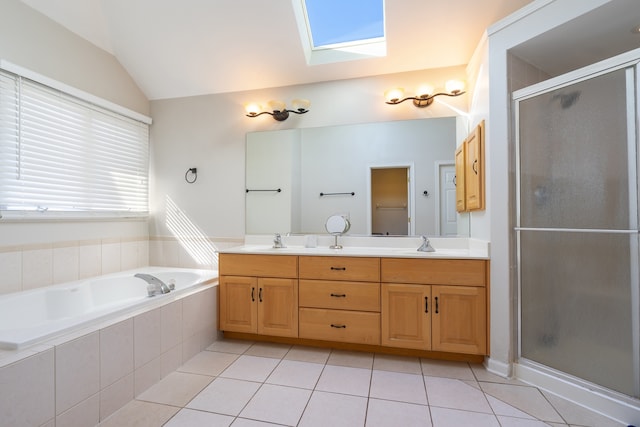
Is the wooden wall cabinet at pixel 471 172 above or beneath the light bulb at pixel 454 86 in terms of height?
beneath

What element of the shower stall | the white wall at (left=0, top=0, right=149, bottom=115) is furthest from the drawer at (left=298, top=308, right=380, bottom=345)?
the white wall at (left=0, top=0, right=149, bottom=115)

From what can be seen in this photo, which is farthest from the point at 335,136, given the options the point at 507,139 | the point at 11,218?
the point at 11,218

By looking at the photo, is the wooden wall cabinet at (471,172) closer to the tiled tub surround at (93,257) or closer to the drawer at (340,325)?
the drawer at (340,325)

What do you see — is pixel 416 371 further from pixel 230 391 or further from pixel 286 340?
pixel 230 391

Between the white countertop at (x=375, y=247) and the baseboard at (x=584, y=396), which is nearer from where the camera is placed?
the baseboard at (x=584, y=396)

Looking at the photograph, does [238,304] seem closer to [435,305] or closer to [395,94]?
[435,305]

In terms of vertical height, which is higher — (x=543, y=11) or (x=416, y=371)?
(x=543, y=11)

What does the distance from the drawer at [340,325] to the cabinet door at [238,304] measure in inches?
16.2

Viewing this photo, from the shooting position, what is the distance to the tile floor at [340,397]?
1.53m

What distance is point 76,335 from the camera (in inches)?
57.1

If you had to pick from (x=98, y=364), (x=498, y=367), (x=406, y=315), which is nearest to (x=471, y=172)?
(x=406, y=315)

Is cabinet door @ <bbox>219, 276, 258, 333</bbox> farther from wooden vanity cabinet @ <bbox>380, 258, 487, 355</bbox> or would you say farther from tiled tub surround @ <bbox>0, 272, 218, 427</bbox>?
wooden vanity cabinet @ <bbox>380, 258, 487, 355</bbox>

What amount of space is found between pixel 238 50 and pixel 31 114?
1.65 m

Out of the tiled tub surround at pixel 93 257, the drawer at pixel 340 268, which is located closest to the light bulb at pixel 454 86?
the drawer at pixel 340 268
